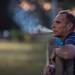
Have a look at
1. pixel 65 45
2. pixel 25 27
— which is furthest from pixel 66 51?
pixel 25 27

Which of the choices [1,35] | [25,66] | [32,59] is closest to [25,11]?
[1,35]

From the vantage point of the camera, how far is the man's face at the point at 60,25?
2.56 meters

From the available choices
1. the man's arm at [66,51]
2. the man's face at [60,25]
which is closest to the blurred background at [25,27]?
the man's face at [60,25]

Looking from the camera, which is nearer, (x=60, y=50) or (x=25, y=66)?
(x=60, y=50)

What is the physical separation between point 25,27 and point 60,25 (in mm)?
13513

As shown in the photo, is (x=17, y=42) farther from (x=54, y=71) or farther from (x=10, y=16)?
(x=54, y=71)

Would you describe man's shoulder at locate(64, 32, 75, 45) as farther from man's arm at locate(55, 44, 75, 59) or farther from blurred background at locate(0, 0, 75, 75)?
blurred background at locate(0, 0, 75, 75)

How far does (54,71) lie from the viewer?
259 cm

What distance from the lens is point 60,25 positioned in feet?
8.42

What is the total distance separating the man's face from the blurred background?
7957mm

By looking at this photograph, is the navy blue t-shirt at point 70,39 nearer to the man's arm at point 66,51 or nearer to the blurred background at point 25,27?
the man's arm at point 66,51

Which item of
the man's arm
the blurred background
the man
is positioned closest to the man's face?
the man

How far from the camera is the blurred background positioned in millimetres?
11695

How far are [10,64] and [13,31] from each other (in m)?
6.96
